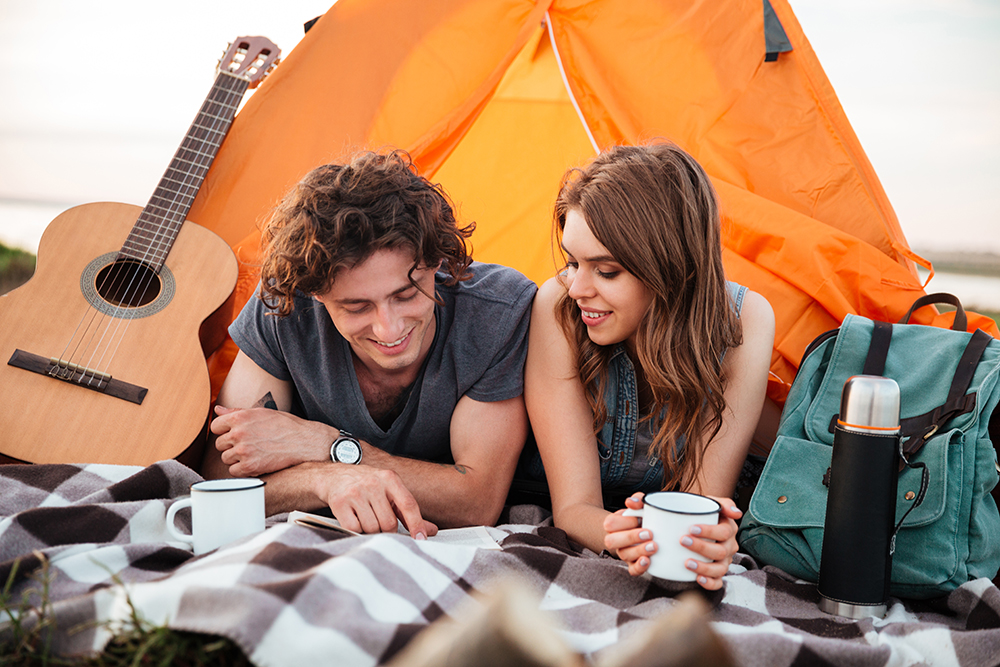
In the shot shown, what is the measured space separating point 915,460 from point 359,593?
3.06 feet

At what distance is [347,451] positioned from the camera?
4.60 feet

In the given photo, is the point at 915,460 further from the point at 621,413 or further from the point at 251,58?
the point at 251,58

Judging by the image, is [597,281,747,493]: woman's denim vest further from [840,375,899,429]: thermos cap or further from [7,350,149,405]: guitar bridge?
[7,350,149,405]: guitar bridge

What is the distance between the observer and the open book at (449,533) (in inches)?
41.7

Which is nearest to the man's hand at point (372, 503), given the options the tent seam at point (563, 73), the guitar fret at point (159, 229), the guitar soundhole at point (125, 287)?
the guitar soundhole at point (125, 287)

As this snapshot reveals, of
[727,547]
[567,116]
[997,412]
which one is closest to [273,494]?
[727,547]

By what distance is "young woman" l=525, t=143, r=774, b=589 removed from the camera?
1.34 metres

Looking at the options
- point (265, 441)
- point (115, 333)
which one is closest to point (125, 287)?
point (115, 333)

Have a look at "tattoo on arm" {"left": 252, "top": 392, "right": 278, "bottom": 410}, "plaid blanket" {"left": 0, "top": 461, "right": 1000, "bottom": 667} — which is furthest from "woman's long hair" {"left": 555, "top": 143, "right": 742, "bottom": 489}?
"tattoo on arm" {"left": 252, "top": 392, "right": 278, "bottom": 410}

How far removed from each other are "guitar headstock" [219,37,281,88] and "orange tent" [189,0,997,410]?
8 cm

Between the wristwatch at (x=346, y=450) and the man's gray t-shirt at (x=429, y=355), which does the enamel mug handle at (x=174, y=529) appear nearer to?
the wristwatch at (x=346, y=450)

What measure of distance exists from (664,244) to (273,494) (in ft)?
2.85

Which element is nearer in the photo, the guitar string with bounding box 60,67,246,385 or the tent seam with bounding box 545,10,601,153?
the guitar string with bounding box 60,67,246,385

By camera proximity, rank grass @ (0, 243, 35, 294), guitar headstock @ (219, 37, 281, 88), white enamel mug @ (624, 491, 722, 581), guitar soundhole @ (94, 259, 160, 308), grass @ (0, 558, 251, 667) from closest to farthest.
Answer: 1. grass @ (0, 558, 251, 667)
2. white enamel mug @ (624, 491, 722, 581)
3. guitar soundhole @ (94, 259, 160, 308)
4. guitar headstock @ (219, 37, 281, 88)
5. grass @ (0, 243, 35, 294)
